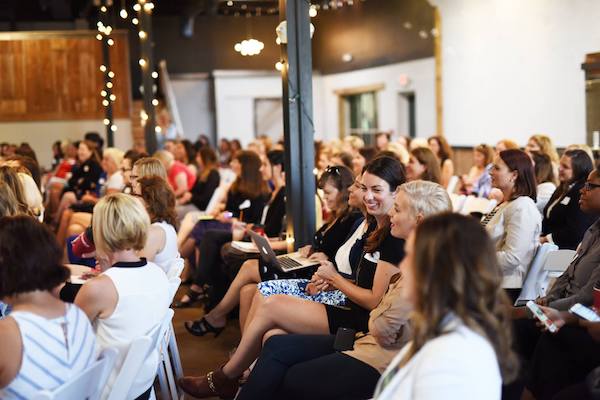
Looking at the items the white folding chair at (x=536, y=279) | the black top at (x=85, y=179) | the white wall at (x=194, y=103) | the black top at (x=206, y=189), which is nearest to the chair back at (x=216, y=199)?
the black top at (x=206, y=189)

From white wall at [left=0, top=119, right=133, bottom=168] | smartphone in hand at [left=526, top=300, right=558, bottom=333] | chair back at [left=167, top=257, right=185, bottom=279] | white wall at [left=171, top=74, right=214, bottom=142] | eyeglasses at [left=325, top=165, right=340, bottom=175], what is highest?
white wall at [left=171, top=74, right=214, bottom=142]

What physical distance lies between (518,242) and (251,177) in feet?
10.1

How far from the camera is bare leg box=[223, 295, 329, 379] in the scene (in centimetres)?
382

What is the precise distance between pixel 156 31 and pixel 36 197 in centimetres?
1347

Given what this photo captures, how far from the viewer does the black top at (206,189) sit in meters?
8.84

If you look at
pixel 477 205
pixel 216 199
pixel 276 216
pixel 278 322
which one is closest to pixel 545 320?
pixel 278 322

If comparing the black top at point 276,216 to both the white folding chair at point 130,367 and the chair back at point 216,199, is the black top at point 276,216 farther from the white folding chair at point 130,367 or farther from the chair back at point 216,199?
the white folding chair at point 130,367

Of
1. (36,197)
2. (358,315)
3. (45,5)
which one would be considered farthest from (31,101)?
(358,315)

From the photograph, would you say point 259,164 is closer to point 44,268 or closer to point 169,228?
point 169,228

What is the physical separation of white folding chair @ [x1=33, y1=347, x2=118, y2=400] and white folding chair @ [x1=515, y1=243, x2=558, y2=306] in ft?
7.76

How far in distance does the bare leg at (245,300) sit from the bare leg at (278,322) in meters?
0.98

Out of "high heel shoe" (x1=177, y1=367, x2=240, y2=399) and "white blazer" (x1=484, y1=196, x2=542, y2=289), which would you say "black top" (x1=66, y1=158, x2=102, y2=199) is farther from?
"white blazer" (x1=484, y1=196, x2=542, y2=289)

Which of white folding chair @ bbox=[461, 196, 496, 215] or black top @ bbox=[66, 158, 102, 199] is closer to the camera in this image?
white folding chair @ bbox=[461, 196, 496, 215]

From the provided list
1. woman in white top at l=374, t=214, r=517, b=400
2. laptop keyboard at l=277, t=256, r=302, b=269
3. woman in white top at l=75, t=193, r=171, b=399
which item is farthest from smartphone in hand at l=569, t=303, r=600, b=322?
laptop keyboard at l=277, t=256, r=302, b=269
